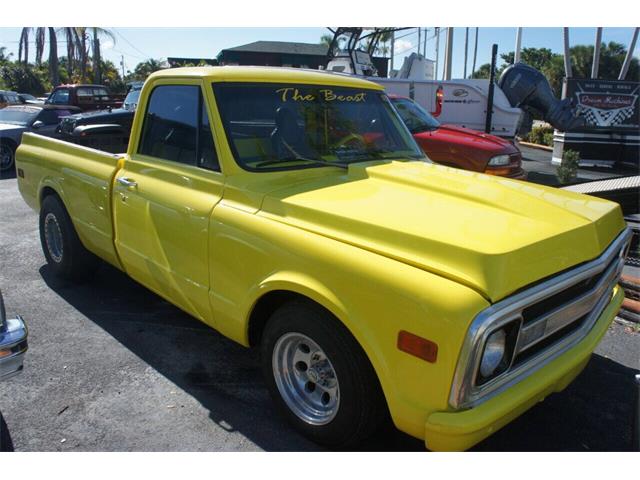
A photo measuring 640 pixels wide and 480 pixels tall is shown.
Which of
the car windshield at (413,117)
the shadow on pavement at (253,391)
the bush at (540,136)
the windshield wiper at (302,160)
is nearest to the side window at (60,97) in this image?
the car windshield at (413,117)

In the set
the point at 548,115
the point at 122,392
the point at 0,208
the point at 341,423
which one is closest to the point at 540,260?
the point at 341,423

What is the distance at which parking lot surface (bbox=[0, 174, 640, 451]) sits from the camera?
9.32 ft

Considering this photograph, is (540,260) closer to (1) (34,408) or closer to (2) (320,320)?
(2) (320,320)

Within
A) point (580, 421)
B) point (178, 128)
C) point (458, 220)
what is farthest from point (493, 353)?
point (178, 128)

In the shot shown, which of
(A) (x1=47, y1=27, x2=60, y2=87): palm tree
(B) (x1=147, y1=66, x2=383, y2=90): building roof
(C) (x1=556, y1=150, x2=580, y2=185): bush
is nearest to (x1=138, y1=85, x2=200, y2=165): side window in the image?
(B) (x1=147, y1=66, x2=383, y2=90): building roof

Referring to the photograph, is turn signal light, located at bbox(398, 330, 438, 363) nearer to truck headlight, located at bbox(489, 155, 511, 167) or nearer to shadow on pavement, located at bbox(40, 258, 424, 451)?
shadow on pavement, located at bbox(40, 258, 424, 451)

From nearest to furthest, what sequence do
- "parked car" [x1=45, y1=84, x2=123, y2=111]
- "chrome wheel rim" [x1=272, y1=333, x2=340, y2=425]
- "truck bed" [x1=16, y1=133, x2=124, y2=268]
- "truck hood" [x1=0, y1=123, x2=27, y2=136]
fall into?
"chrome wheel rim" [x1=272, y1=333, x2=340, y2=425] < "truck bed" [x1=16, y1=133, x2=124, y2=268] < "truck hood" [x1=0, y1=123, x2=27, y2=136] < "parked car" [x1=45, y1=84, x2=123, y2=111]

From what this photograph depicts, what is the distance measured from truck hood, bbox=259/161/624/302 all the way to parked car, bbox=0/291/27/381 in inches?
55.2

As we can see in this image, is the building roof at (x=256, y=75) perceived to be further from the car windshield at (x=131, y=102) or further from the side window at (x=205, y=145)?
the car windshield at (x=131, y=102)

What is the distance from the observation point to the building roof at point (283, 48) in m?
41.3

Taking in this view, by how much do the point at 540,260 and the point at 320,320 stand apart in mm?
1042

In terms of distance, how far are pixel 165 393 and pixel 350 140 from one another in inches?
82.9

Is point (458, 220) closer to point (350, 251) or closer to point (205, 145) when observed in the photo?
point (350, 251)

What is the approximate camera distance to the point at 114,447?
278cm
